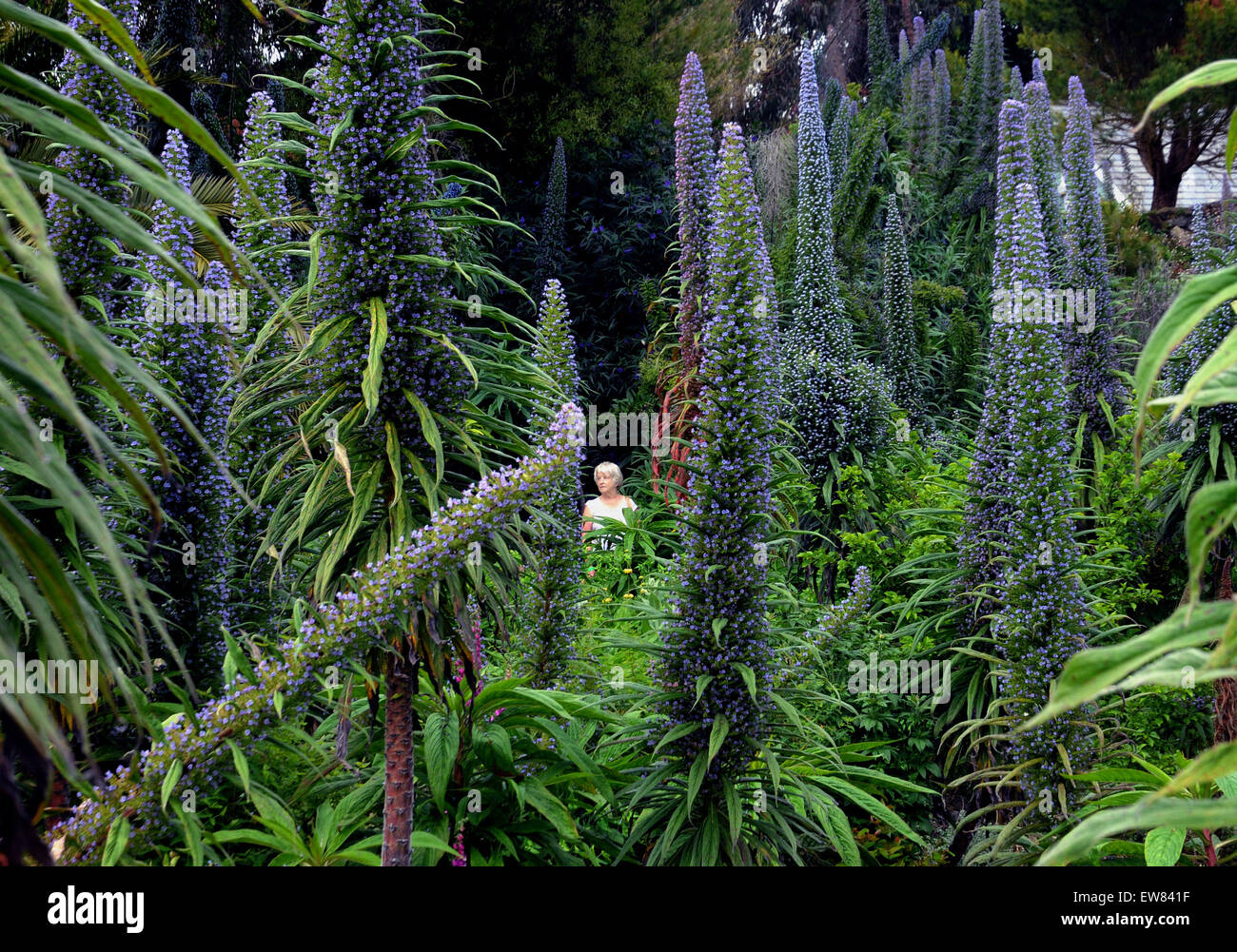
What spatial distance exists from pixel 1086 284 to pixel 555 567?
5084 mm

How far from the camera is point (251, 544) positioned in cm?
489

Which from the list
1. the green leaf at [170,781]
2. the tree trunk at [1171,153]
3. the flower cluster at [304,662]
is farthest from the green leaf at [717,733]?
the tree trunk at [1171,153]

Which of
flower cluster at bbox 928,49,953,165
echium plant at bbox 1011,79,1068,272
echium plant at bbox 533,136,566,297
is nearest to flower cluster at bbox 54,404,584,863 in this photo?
echium plant at bbox 1011,79,1068,272

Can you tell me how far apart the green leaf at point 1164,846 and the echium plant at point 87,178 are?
3998 millimetres

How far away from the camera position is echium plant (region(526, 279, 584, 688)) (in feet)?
15.8

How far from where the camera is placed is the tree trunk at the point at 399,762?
337 cm

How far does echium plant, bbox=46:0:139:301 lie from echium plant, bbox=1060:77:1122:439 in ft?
20.6

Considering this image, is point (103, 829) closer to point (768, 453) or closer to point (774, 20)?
point (768, 453)

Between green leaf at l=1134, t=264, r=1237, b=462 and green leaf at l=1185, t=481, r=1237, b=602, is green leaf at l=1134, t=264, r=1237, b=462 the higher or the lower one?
the higher one

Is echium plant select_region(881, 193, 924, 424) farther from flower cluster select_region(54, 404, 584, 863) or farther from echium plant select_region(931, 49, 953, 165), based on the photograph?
flower cluster select_region(54, 404, 584, 863)

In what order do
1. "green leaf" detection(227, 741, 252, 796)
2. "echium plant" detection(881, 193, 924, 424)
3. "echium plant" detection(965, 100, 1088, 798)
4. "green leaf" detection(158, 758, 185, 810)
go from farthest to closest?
"echium plant" detection(881, 193, 924, 424) → "echium plant" detection(965, 100, 1088, 798) → "green leaf" detection(227, 741, 252, 796) → "green leaf" detection(158, 758, 185, 810)

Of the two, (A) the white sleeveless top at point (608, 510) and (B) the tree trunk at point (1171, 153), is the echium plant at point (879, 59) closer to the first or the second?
(B) the tree trunk at point (1171, 153)
